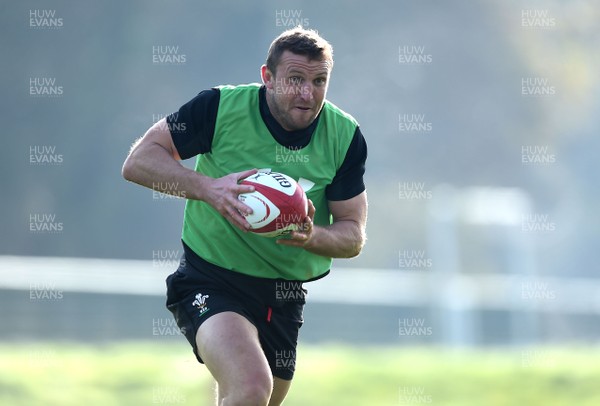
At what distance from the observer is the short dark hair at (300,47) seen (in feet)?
16.3

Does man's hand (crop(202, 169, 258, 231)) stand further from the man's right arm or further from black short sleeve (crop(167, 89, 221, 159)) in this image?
black short sleeve (crop(167, 89, 221, 159))

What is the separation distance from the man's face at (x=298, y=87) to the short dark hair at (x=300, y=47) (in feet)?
0.08

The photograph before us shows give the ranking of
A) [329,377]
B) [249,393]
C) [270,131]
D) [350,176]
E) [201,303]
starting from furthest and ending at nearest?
[329,377] → [350,176] → [270,131] → [201,303] → [249,393]

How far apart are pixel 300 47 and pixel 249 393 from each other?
5.46 feet

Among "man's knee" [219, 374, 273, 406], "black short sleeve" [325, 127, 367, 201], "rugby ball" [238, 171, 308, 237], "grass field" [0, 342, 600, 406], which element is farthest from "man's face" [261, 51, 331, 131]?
"grass field" [0, 342, 600, 406]

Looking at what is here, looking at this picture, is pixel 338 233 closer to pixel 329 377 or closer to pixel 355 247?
pixel 355 247

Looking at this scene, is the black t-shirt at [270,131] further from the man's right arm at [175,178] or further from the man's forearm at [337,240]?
the man's forearm at [337,240]

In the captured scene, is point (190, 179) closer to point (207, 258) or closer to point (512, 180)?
point (207, 258)

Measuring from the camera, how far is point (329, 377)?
10305mm

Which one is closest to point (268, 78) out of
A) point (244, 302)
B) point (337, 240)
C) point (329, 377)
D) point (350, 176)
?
point (350, 176)

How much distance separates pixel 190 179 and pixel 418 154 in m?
20.3

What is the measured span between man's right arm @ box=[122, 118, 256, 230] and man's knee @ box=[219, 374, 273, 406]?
67 centimetres

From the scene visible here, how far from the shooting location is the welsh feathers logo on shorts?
4879mm

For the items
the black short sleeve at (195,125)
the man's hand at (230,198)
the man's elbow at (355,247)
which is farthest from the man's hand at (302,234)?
the black short sleeve at (195,125)
